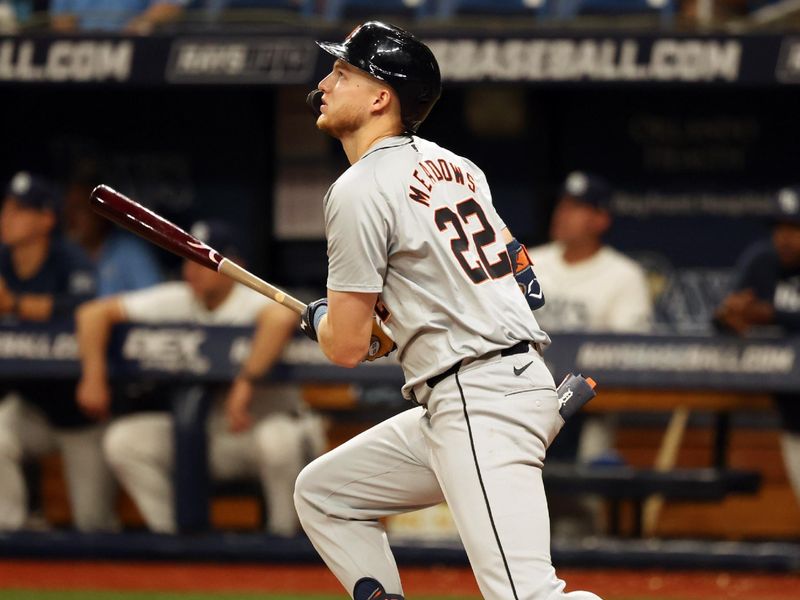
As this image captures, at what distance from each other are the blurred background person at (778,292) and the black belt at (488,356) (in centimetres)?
299

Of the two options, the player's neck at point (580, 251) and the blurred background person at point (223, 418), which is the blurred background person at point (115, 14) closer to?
the blurred background person at point (223, 418)

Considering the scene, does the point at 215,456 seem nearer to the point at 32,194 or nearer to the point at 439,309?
the point at 32,194

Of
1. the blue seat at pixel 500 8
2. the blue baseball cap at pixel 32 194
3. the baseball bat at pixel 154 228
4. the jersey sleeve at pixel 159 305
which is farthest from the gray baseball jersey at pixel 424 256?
the blue seat at pixel 500 8

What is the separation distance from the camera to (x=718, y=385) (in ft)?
20.6

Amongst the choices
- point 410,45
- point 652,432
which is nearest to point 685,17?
point 652,432

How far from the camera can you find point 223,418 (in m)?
6.53

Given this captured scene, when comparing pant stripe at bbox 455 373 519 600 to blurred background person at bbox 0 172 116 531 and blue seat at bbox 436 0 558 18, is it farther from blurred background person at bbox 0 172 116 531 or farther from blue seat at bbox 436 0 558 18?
blue seat at bbox 436 0 558 18

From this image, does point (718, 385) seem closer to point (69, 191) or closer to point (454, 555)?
point (454, 555)

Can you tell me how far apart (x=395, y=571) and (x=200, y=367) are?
2.93 m

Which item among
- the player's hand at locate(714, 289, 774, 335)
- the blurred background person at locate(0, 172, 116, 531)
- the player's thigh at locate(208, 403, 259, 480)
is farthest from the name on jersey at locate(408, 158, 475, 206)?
the blurred background person at locate(0, 172, 116, 531)

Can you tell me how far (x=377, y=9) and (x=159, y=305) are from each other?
6.27 ft

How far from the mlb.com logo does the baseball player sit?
3560 mm

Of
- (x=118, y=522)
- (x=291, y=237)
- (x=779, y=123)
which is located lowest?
(x=118, y=522)

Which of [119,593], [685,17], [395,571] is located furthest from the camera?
[685,17]
